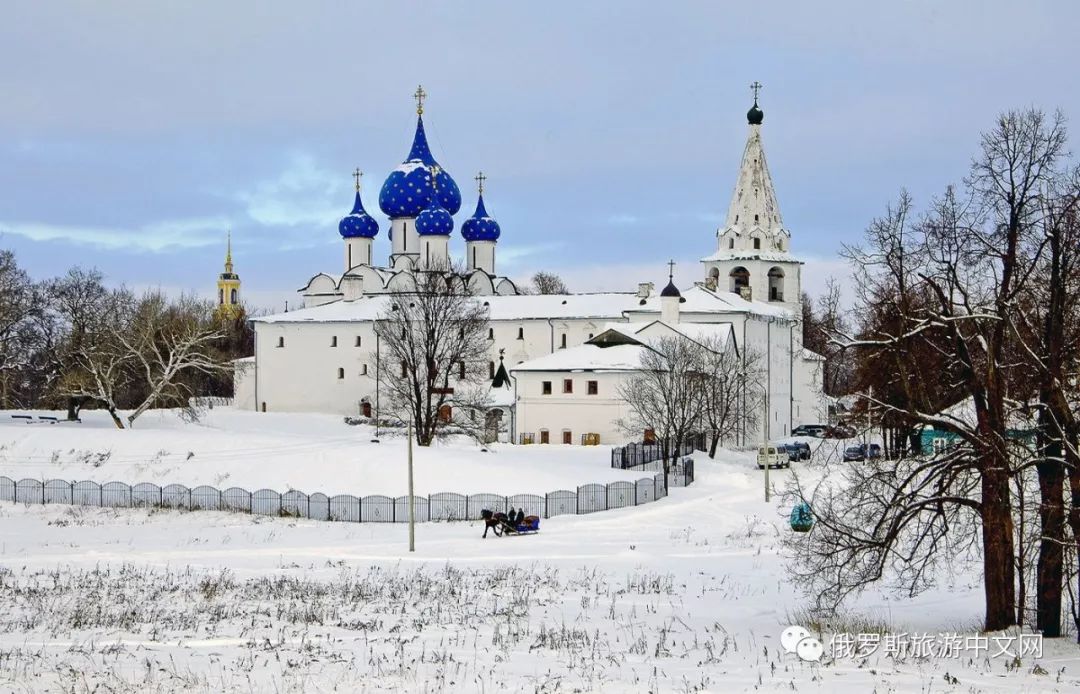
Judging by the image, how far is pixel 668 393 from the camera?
50.4 meters

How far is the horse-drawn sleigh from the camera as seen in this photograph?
31.1 metres

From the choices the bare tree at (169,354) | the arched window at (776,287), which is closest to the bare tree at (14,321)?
the bare tree at (169,354)

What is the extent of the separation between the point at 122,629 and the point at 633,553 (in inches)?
490

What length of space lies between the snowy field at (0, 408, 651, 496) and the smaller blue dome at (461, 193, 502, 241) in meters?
32.9

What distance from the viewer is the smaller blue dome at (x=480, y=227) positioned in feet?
268

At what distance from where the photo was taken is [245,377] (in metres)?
81.4

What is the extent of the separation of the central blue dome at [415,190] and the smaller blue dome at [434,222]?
1850 millimetres

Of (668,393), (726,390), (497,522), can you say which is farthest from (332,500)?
(726,390)

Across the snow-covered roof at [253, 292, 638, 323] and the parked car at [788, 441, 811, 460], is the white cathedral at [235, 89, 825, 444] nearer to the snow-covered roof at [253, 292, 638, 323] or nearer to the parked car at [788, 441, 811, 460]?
the snow-covered roof at [253, 292, 638, 323]

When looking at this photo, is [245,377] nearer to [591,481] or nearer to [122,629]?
[591,481]

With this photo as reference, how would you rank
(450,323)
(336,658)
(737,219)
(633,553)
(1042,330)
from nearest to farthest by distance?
(336,658), (1042,330), (633,553), (450,323), (737,219)

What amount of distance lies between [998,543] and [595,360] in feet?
138

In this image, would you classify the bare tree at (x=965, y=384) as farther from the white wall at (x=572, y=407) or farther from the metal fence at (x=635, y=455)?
the white wall at (x=572, y=407)

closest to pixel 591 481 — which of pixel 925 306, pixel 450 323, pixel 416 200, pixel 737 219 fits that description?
pixel 450 323
